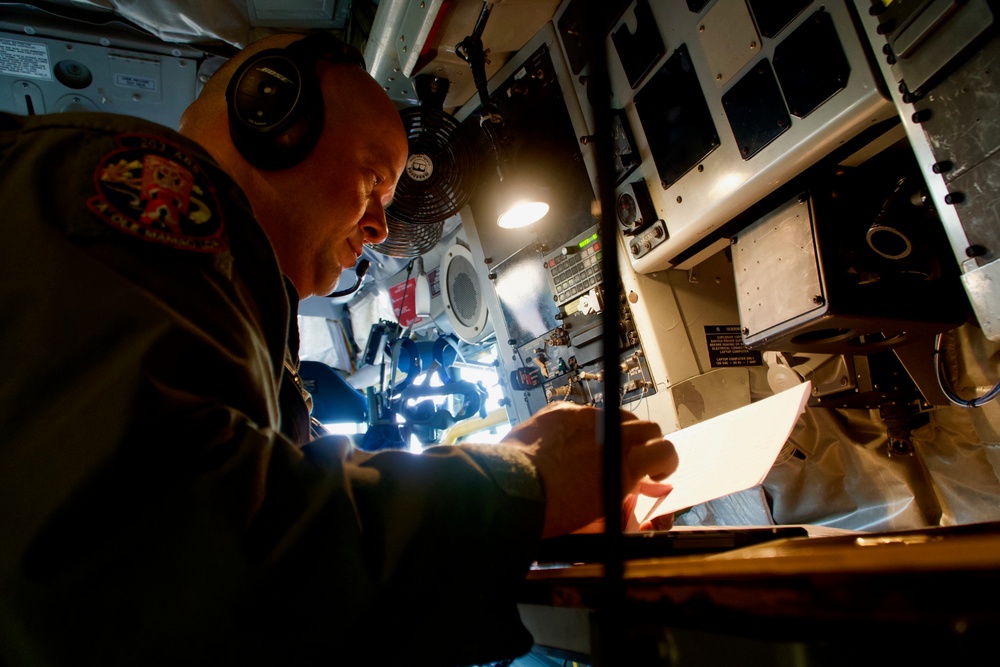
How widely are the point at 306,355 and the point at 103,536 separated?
5050 mm

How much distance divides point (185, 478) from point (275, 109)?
0.85 meters

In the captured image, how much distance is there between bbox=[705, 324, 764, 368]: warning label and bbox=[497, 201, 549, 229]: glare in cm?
81

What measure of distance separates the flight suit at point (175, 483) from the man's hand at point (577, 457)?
45 mm

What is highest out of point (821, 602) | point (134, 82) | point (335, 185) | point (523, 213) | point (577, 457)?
point (134, 82)

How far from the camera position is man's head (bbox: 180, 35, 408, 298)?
1.12m

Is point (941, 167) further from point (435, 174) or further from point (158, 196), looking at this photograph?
point (435, 174)

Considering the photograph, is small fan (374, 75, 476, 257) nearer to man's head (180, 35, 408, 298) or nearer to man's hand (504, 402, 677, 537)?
man's head (180, 35, 408, 298)

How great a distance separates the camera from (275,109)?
3.42ft

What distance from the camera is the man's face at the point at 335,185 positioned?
1142 mm

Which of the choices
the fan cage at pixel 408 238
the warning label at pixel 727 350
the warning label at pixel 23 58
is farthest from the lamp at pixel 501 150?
the warning label at pixel 23 58

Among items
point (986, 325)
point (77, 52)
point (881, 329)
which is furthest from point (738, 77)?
point (77, 52)

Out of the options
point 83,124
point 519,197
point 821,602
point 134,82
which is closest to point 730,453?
point 821,602

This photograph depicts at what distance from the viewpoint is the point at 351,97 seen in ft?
4.25

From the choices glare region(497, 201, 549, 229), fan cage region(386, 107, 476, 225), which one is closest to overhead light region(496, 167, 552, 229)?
glare region(497, 201, 549, 229)
